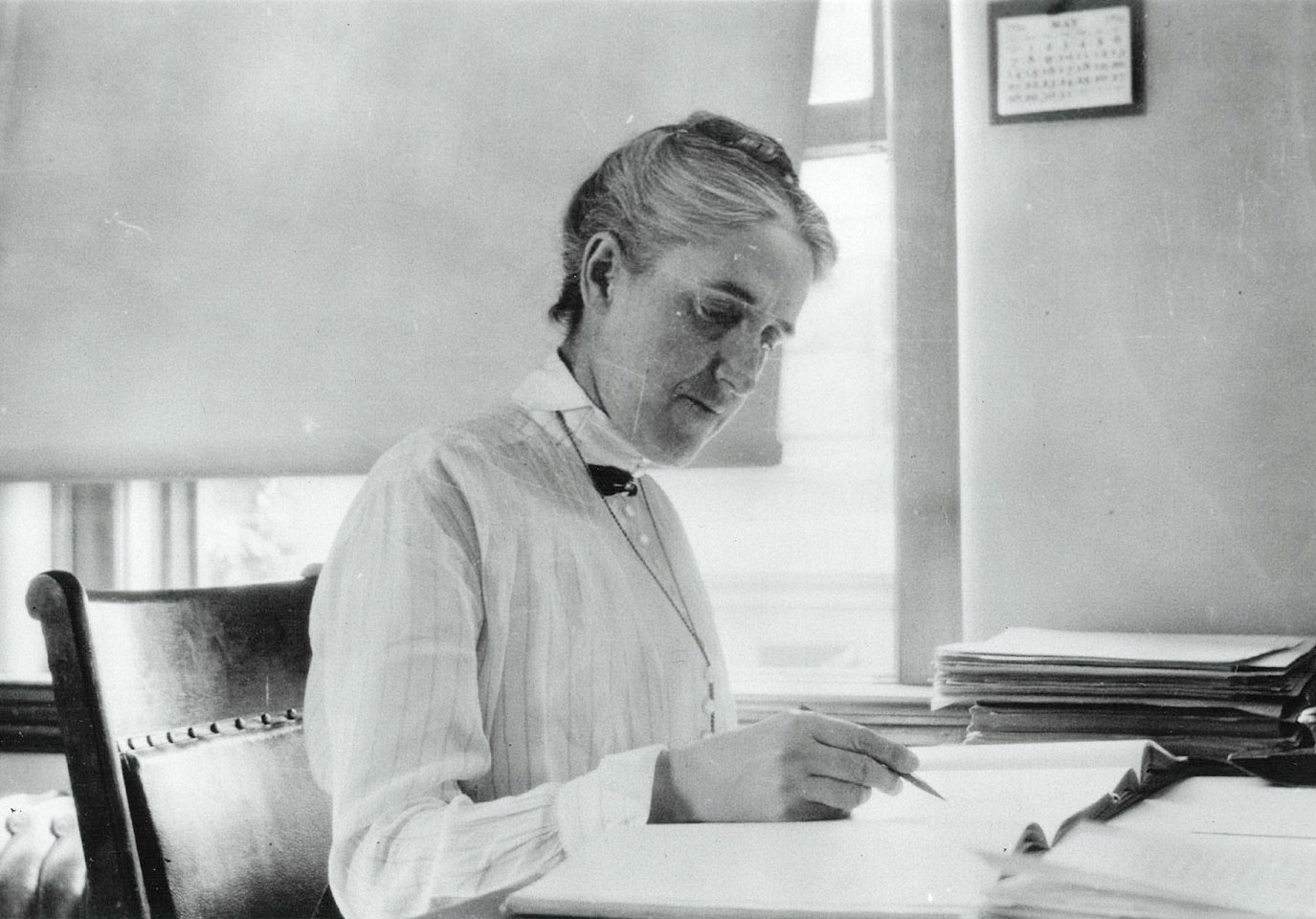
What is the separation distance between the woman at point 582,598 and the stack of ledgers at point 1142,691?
265mm

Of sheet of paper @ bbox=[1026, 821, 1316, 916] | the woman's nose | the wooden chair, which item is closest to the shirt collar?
the woman's nose

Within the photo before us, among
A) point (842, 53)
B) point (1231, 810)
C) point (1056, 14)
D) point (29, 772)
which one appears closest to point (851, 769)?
point (1231, 810)

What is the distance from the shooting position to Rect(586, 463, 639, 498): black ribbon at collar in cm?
124

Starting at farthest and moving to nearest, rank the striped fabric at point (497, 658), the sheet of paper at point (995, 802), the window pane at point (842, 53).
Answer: the window pane at point (842, 53) → the striped fabric at point (497, 658) → the sheet of paper at point (995, 802)

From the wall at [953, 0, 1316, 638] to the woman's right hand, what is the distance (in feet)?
2.63

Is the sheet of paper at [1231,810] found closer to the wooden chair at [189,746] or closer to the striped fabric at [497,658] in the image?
the striped fabric at [497,658]

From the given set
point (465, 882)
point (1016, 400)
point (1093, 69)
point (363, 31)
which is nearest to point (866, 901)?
point (465, 882)

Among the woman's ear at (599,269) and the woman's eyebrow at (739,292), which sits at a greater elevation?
the woman's ear at (599,269)

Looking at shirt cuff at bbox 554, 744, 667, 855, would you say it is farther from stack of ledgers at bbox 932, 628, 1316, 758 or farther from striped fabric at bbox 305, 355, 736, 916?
stack of ledgers at bbox 932, 628, 1316, 758

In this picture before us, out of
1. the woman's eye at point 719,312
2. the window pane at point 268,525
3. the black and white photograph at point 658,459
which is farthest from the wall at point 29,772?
the woman's eye at point 719,312

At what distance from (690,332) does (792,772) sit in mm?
499

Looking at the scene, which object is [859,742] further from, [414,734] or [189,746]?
[189,746]

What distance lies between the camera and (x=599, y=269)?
120 cm

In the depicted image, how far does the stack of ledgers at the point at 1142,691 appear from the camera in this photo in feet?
3.81
